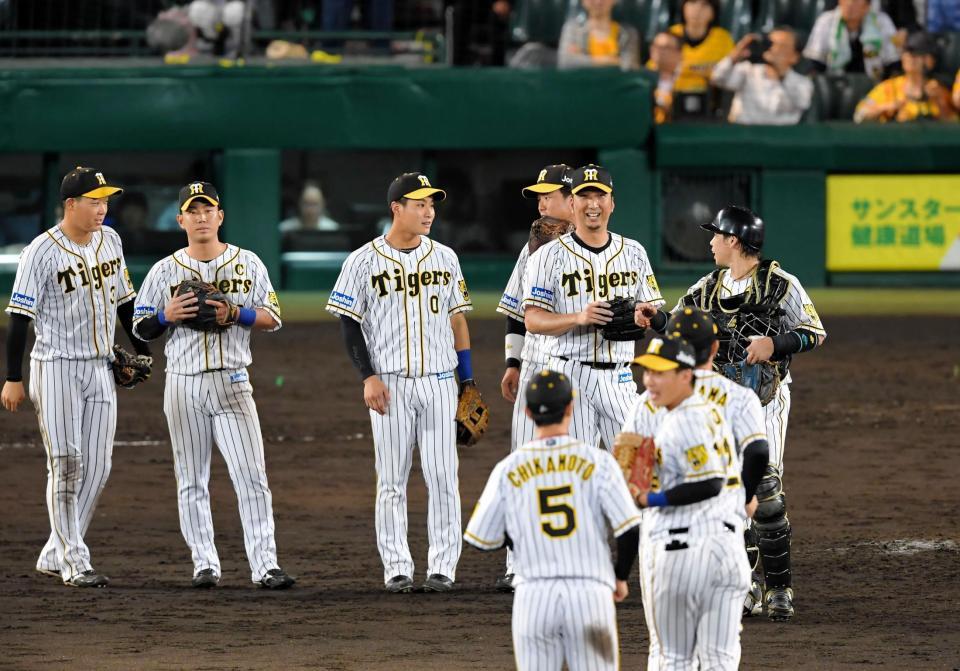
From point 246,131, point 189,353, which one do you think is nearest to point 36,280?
point 189,353

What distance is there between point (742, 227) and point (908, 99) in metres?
12.9

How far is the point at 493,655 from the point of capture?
22.5ft

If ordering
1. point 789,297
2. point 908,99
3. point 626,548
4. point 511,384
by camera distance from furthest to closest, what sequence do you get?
point 908,99 < point 511,384 < point 789,297 < point 626,548

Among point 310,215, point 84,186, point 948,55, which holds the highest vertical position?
point 948,55

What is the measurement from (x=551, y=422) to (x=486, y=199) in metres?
14.8

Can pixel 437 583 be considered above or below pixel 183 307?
below

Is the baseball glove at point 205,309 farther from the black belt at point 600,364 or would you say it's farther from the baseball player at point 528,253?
the black belt at point 600,364

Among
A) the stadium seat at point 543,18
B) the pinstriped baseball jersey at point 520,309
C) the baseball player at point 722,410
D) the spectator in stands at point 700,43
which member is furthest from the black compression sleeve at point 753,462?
the stadium seat at point 543,18

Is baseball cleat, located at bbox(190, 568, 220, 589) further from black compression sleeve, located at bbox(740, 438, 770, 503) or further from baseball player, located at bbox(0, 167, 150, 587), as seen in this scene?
black compression sleeve, located at bbox(740, 438, 770, 503)

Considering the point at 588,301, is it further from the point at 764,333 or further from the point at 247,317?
the point at 247,317

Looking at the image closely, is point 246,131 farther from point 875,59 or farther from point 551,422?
point 551,422

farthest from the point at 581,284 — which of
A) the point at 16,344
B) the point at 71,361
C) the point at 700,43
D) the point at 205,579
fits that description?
the point at 700,43

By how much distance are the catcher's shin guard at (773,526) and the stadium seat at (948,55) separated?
14302 millimetres

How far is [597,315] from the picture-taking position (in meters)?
7.73
